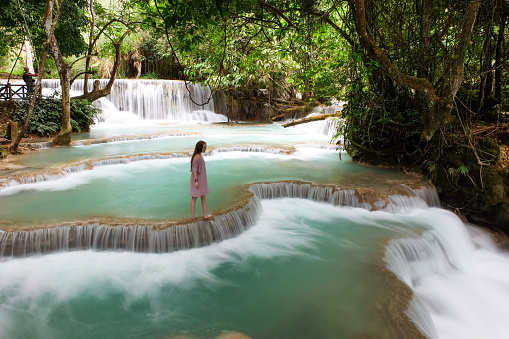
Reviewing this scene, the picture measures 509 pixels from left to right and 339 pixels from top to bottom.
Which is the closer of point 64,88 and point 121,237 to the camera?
point 121,237

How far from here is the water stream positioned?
3.40 meters

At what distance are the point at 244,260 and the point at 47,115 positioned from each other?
1290cm

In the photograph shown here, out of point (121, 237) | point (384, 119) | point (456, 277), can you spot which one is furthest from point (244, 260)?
point (384, 119)

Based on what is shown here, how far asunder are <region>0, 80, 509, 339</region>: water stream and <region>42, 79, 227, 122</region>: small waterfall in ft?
46.7

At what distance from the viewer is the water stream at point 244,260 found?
3.40 m

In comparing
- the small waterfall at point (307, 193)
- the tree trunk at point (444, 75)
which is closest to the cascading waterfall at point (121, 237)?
the small waterfall at point (307, 193)

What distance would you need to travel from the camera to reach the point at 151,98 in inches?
853

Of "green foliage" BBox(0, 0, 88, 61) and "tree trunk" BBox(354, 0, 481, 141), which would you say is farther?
"green foliage" BBox(0, 0, 88, 61)

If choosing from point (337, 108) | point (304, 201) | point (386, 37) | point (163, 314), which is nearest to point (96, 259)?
point (163, 314)

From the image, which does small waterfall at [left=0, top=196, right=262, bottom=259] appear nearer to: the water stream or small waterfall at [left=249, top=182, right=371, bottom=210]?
the water stream

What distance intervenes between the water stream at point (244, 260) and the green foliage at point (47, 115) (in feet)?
21.1

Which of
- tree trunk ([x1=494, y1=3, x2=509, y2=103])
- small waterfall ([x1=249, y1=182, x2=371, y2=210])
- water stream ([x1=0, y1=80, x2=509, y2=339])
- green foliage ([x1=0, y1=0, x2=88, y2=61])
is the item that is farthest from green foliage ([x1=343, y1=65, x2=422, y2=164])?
green foliage ([x1=0, y1=0, x2=88, y2=61])

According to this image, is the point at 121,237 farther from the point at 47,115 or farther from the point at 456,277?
the point at 47,115

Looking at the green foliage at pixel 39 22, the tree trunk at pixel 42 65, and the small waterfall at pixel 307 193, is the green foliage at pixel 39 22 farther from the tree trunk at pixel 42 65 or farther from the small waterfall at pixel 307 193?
the small waterfall at pixel 307 193
